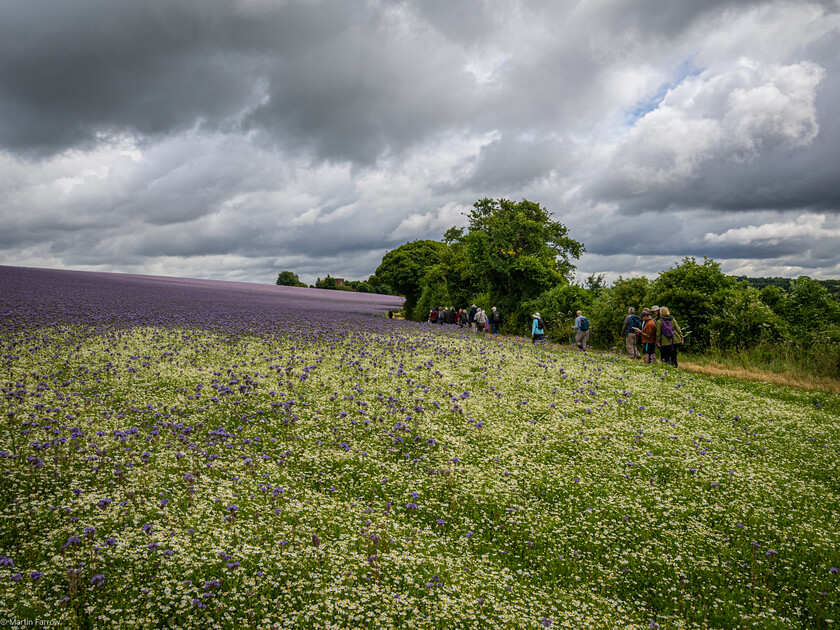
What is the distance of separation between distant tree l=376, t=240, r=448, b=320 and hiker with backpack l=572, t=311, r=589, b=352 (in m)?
23.5

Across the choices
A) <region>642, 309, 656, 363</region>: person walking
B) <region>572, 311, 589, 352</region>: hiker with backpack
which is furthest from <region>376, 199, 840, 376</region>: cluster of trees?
<region>642, 309, 656, 363</region>: person walking

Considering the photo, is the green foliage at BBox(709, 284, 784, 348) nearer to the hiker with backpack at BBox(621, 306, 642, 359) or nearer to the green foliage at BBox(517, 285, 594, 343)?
the hiker with backpack at BBox(621, 306, 642, 359)

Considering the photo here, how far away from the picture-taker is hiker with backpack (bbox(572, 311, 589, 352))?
2548 cm

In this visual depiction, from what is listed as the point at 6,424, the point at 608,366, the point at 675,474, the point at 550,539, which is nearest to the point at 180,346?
the point at 6,424

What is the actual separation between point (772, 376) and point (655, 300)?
27.6 ft

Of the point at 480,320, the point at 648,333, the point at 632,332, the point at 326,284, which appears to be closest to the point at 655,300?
the point at 632,332

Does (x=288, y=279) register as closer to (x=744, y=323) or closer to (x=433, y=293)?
(x=433, y=293)

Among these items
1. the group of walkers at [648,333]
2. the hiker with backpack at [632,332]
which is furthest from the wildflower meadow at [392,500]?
the hiker with backpack at [632,332]

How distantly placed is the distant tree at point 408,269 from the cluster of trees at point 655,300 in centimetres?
505

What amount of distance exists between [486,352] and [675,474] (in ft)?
38.6

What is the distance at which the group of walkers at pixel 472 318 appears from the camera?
33688 millimetres

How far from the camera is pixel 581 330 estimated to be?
25.7 meters

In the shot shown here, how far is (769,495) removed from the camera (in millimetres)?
8766

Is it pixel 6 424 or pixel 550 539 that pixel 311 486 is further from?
pixel 6 424
